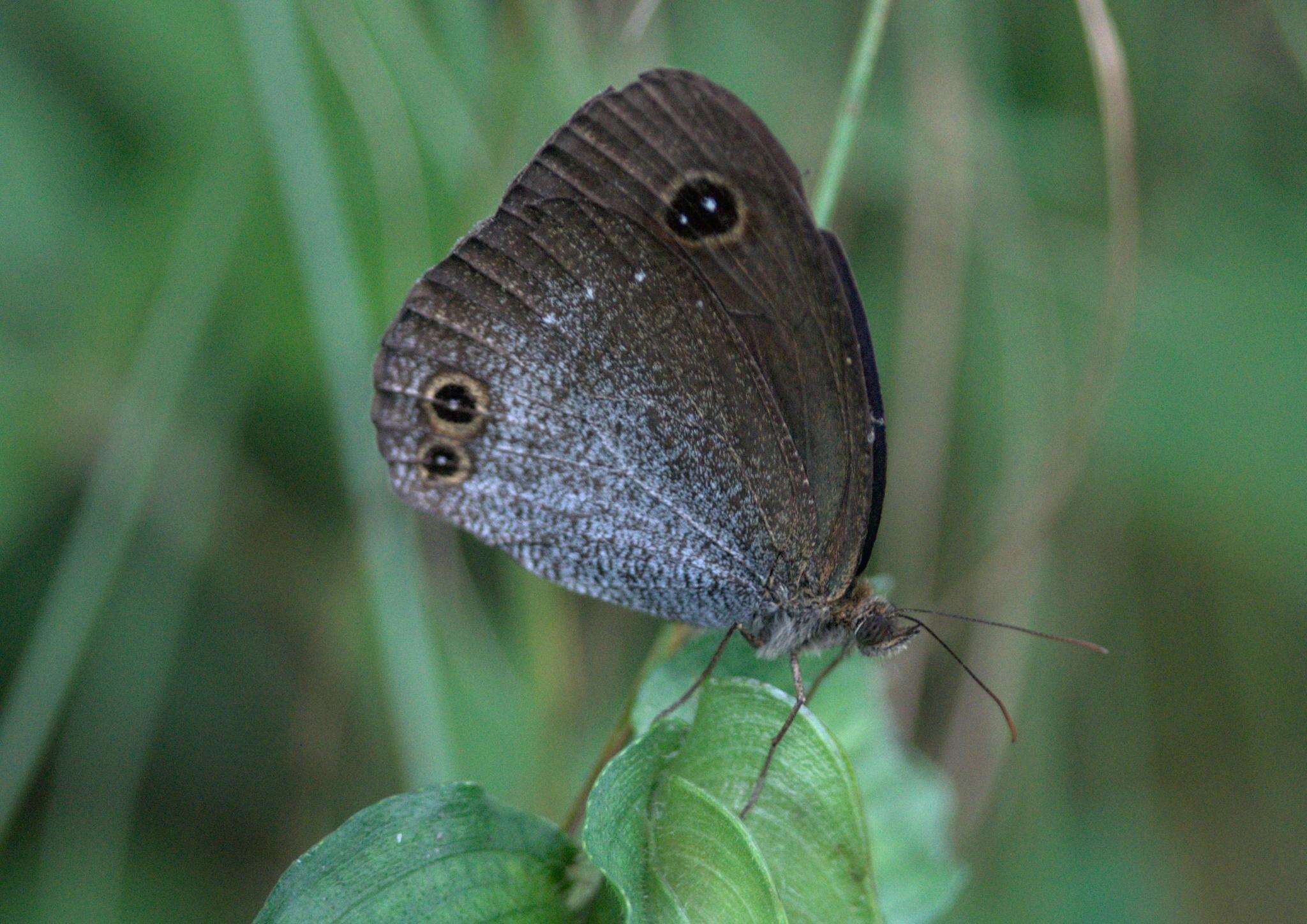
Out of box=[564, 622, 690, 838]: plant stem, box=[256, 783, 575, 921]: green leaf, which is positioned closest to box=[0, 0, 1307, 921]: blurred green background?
box=[564, 622, 690, 838]: plant stem

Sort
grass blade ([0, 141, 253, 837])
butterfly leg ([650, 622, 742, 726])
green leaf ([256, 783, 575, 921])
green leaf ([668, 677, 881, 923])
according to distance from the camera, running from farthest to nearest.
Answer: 1. grass blade ([0, 141, 253, 837])
2. butterfly leg ([650, 622, 742, 726])
3. green leaf ([668, 677, 881, 923])
4. green leaf ([256, 783, 575, 921])

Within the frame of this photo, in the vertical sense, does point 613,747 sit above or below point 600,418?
below

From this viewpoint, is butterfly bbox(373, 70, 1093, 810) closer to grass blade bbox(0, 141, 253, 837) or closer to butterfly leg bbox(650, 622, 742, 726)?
butterfly leg bbox(650, 622, 742, 726)

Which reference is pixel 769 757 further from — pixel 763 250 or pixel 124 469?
pixel 124 469

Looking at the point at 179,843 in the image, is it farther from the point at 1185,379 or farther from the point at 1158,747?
the point at 1185,379

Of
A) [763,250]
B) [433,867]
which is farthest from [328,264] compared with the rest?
[433,867]

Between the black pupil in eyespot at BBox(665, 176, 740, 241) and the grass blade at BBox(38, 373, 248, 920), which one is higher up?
the black pupil in eyespot at BBox(665, 176, 740, 241)

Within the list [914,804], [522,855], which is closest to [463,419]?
[522,855]
